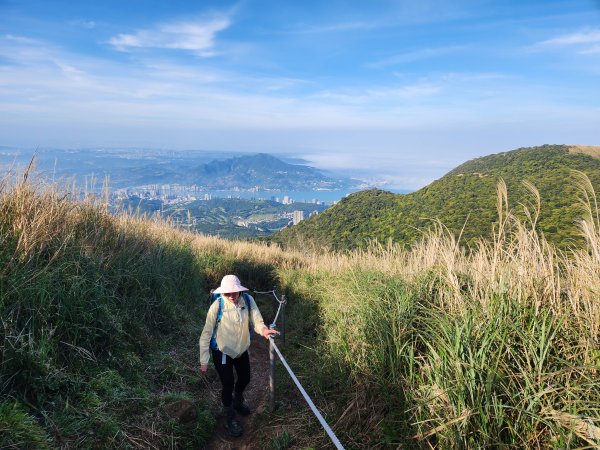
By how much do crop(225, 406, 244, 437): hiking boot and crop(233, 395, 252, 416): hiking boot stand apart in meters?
0.20

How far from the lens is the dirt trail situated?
12.4ft

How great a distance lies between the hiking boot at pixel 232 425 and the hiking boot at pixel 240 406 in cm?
20

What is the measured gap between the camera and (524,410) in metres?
2.38

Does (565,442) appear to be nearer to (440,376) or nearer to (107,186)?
(440,376)

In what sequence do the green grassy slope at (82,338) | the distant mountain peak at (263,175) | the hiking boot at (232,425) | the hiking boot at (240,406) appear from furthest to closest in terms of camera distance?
the distant mountain peak at (263,175) < the hiking boot at (240,406) < the hiking boot at (232,425) < the green grassy slope at (82,338)

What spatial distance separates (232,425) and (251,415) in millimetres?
449

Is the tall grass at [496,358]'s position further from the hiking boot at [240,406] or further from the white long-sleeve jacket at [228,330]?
the hiking boot at [240,406]

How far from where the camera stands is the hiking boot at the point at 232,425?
155 inches

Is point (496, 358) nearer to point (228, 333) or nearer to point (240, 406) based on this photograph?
point (228, 333)

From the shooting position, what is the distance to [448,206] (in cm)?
2478

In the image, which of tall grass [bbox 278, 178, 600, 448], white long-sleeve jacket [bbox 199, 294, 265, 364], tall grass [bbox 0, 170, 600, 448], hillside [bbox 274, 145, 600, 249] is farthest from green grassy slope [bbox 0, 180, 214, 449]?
hillside [bbox 274, 145, 600, 249]

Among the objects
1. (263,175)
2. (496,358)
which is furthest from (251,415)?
(263,175)

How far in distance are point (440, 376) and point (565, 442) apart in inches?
32.3

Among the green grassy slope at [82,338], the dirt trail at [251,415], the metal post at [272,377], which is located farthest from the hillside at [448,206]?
the metal post at [272,377]
